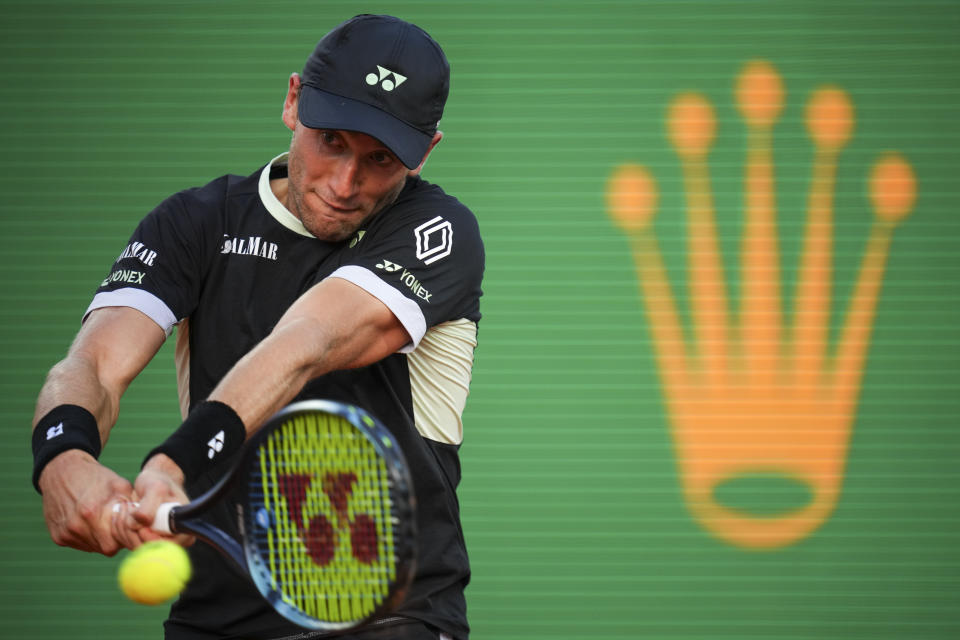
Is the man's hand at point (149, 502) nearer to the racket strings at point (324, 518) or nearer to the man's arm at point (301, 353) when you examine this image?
the man's arm at point (301, 353)

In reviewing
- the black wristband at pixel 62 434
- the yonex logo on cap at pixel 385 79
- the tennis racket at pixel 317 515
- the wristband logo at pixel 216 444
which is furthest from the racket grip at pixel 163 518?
the yonex logo on cap at pixel 385 79

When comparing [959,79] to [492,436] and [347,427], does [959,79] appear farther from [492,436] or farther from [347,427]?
[347,427]

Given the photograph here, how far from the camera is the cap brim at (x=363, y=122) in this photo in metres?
2.02

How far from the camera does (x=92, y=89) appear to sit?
4797 mm

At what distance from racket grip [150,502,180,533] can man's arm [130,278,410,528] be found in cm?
1

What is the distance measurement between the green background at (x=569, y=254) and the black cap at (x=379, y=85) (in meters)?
2.56

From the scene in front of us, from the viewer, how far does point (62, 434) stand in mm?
1858

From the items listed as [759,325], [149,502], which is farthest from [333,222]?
[759,325]

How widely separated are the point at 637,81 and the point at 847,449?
6.10 feet

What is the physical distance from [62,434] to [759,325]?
340 centimetres

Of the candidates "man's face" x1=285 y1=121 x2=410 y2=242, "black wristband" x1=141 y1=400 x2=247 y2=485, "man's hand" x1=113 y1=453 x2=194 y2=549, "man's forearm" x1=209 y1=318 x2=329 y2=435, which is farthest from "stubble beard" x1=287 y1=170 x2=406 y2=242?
"man's hand" x1=113 y1=453 x2=194 y2=549

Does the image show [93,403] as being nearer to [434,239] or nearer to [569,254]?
[434,239]

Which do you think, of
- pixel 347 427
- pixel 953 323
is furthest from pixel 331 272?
pixel 953 323

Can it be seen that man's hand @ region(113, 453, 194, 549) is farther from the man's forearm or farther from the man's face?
the man's face
